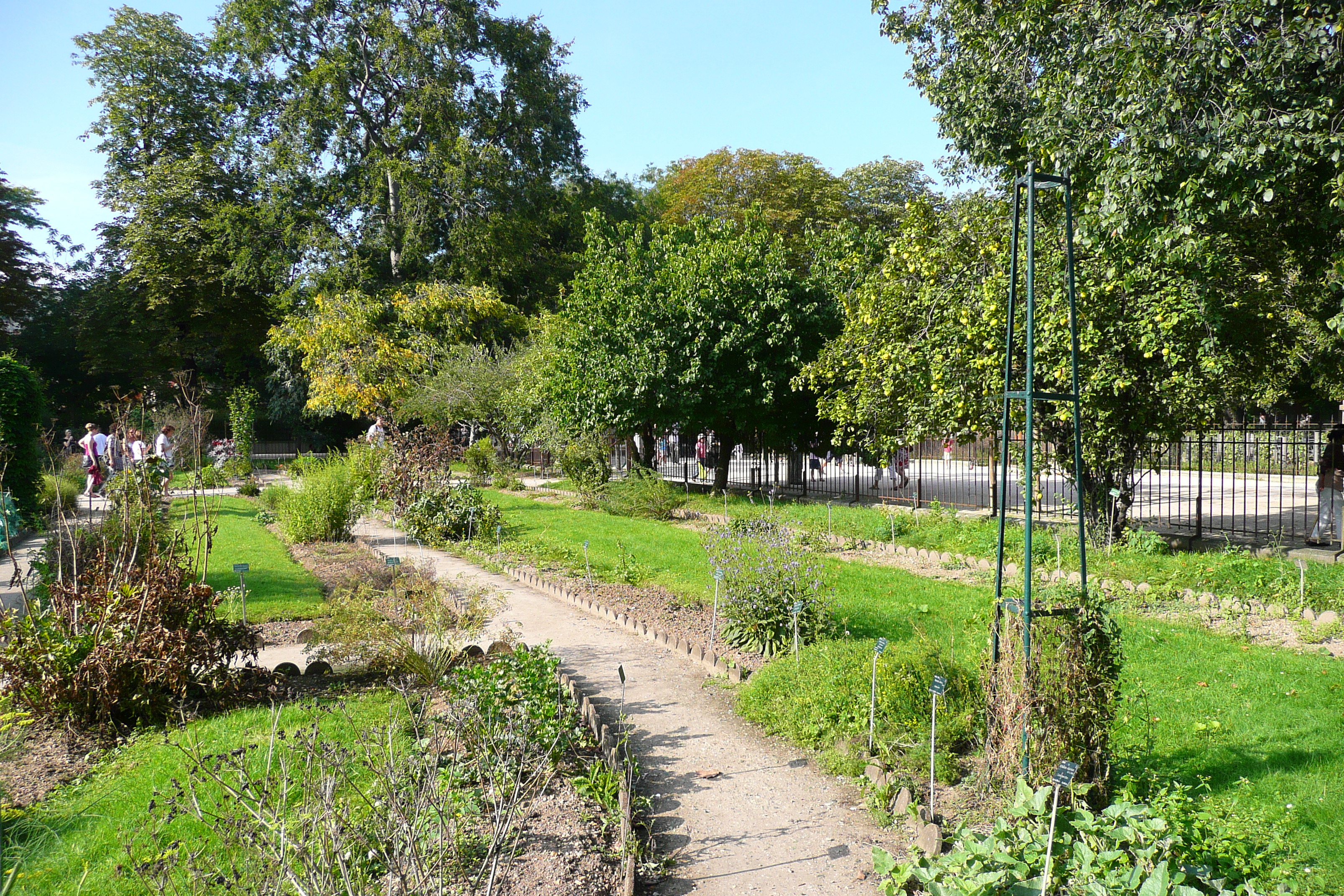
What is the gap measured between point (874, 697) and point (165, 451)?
15.1 m

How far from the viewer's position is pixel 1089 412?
974 cm

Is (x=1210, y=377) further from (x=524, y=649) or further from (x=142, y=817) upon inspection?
(x=142, y=817)

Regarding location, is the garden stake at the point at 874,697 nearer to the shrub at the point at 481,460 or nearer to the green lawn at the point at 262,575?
the green lawn at the point at 262,575

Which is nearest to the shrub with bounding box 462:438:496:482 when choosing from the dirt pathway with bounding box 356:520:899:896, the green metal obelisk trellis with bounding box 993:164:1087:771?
the dirt pathway with bounding box 356:520:899:896

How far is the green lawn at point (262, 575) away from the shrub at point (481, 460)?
757 cm

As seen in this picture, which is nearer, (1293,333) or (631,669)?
(631,669)

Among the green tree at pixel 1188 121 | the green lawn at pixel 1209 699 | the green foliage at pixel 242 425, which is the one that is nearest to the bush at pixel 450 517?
the green lawn at pixel 1209 699

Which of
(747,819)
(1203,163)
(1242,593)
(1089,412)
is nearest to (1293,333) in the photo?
(1089,412)

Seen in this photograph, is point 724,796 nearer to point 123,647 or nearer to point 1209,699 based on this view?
point 1209,699

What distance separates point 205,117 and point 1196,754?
3744 centimetres

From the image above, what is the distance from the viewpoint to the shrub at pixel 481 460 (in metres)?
21.8

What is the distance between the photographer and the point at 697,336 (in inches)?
601

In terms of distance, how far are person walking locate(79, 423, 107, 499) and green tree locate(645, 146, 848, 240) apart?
71.5 feet

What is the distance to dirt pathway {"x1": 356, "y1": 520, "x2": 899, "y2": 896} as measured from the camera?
11.8 feet
